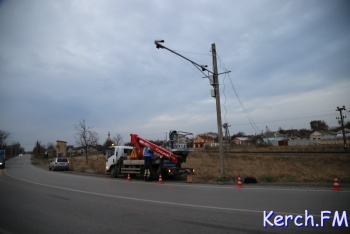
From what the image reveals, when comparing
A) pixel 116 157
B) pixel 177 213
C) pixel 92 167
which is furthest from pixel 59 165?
pixel 177 213

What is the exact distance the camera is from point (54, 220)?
782 cm

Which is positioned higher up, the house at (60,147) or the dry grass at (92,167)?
the house at (60,147)

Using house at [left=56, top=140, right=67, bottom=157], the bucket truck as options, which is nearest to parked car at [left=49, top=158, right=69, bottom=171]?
the bucket truck

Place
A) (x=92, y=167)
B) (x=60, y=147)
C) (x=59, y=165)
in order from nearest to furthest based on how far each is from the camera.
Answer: (x=92, y=167)
(x=59, y=165)
(x=60, y=147)

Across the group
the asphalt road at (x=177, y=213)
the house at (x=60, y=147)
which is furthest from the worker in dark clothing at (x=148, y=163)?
the house at (x=60, y=147)

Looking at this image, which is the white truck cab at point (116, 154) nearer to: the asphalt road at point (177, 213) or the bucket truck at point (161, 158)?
the bucket truck at point (161, 158)

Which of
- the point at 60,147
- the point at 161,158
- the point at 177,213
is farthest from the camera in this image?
the point at 60,147

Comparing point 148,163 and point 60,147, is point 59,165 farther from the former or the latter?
point 60,147

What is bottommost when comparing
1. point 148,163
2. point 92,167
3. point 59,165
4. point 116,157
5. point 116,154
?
point 92,167

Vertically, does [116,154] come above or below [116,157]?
above

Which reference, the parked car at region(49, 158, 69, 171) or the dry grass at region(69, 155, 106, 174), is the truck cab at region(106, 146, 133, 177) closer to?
the dry grass at region(69, 155, 106, 174)

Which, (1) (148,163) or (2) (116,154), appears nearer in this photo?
(1) (148,163)

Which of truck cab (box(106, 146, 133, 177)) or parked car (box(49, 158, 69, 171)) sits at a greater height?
truck cab (box(106, 146, 133, 177))

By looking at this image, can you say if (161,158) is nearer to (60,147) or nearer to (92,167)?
(92,167)
